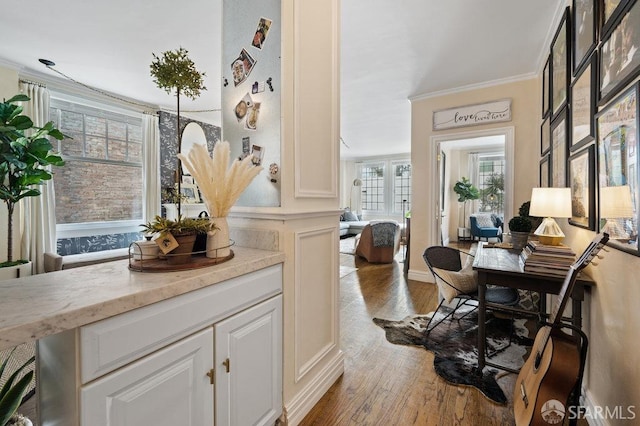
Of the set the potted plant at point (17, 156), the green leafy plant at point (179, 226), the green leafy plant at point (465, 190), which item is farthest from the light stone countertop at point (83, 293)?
the green leafy plant at point (465, 190)

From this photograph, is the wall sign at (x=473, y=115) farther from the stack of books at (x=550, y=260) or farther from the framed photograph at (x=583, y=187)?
the stack of books at (x=550, y=260)

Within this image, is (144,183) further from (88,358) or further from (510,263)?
(510,263)

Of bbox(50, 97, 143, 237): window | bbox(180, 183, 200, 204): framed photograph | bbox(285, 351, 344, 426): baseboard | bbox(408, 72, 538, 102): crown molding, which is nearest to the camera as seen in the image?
bbox(285, 351, 344, 426): baseboard

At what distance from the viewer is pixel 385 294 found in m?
3.68

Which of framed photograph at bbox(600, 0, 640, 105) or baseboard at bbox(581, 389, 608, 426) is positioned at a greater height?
framed photograph at bbox(600, 0, 640, 105)

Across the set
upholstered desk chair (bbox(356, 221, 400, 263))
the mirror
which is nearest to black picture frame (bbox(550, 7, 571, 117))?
upholstered desk chair (bbox(356, 221, 400, 263))

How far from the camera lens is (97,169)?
443cm

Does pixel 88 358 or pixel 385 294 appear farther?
pixel 385 294

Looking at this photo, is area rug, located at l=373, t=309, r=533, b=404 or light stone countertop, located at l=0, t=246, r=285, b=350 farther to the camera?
area rug, located at l=373, t=309, r=533, b=404

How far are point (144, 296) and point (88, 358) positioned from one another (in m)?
0.19

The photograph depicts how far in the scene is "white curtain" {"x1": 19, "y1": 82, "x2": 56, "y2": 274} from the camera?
362cm

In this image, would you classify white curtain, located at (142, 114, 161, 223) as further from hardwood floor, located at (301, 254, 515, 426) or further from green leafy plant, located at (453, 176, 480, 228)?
green leafy plant, located at (453, 176, 480, 228)

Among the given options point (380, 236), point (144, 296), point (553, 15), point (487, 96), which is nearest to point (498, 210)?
point (380, 236)

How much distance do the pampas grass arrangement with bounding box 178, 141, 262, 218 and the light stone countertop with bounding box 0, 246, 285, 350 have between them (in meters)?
0.28
